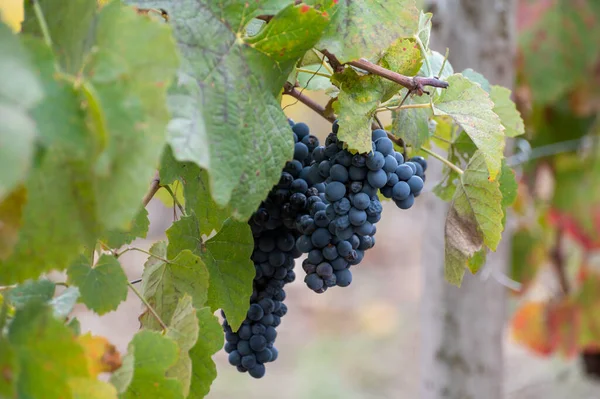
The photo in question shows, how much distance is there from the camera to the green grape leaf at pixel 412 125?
79 centimetres

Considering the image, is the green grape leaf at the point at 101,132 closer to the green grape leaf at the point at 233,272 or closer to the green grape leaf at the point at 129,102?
the green grape leaf at the point at 129,102

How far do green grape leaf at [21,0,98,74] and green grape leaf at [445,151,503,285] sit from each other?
1.54 ft

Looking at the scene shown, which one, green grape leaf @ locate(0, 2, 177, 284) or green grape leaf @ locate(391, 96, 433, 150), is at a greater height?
green grape leaf @ locate(0, 2, 177, 284)

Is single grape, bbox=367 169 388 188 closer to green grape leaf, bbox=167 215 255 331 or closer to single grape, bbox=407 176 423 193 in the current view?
single grape, bbox=407 176 423 193

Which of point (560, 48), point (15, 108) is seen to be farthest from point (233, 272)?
point (560, 48)

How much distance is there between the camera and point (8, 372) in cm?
47

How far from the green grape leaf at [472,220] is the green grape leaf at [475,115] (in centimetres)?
4

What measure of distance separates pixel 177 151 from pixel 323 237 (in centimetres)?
26

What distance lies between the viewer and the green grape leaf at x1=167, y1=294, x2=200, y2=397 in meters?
0.67

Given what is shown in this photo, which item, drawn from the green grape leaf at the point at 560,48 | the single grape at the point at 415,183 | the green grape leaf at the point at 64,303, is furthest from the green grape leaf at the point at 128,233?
the green grape leaf at the point at 560,48

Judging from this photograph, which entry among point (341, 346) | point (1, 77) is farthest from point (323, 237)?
point (341, 346)

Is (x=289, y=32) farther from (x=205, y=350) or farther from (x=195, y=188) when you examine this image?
(x=205, y=350)

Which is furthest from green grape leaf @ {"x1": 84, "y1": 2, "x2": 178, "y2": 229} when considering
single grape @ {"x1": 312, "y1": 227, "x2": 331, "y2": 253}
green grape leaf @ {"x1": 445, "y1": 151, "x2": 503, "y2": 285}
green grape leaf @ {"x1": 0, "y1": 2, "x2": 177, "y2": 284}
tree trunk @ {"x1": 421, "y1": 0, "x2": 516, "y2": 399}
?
tree trunk @ {"x1": 421, "y1": 0, "x2": 516, "y2": 399}

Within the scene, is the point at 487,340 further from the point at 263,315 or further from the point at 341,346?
the point at 341,346
